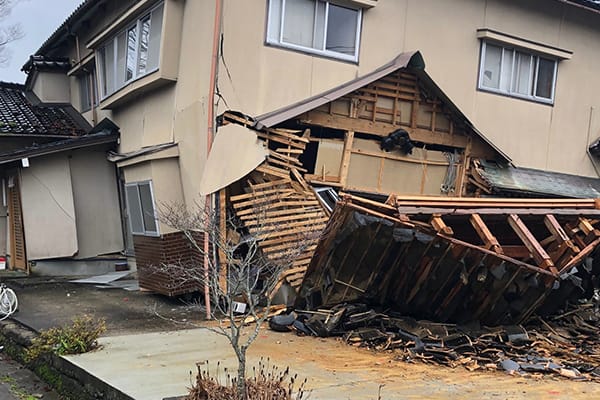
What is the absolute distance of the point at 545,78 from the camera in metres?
13.1

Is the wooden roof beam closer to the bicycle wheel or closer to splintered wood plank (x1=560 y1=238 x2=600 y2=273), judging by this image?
splintered wood plank (x1=560 y1=238 x2=600 y2=273)

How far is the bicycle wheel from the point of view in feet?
27.5

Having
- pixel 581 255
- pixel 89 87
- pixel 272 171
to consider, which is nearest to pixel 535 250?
pixel 581 255

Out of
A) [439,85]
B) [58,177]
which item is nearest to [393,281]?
[439,85]

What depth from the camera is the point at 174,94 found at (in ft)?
34.9

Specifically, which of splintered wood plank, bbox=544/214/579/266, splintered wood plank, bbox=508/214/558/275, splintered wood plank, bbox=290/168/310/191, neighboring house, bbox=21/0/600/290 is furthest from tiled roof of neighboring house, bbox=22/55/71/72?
splintered wood plank, bbox=544/214/579/266

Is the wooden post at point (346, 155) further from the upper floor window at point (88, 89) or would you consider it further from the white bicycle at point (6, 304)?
the upper floor window at point (88, 89)

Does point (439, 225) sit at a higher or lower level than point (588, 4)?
lower

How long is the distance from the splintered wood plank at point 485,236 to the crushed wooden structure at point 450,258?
0.05 feet

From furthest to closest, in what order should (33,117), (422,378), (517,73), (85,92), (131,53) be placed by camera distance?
1. (85,92)
2. (33,117)
3. (517,73)
4. (131,53)
5. (422,378)

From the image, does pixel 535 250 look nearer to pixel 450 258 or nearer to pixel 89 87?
pixel 450 258

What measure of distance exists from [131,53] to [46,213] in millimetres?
4372

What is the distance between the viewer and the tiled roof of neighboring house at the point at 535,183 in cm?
1154

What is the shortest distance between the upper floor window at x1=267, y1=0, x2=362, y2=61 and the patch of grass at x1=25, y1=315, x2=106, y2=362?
18.7 feet
